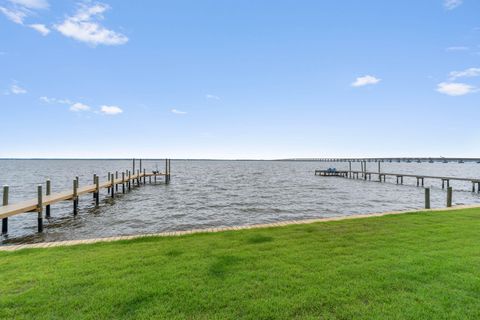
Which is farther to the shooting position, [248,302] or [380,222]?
[380,222]

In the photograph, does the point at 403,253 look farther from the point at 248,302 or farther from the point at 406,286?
the point at 248,302

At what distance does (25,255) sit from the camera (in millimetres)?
6289

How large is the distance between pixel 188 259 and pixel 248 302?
2049 mm

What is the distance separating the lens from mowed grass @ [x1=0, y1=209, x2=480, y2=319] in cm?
367

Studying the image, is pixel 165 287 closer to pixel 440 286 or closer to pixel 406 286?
pixel 406 286

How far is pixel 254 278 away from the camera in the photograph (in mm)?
4598

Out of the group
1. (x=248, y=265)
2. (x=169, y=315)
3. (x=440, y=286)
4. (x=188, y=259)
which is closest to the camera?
(x=169, y=315)

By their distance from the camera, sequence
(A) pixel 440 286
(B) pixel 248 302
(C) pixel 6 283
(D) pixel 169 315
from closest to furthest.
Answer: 1. (D) pixel 169 315
2. (B) pixel 248 302
3. (A) pixel 440 286
4. (C) pixel 6 283

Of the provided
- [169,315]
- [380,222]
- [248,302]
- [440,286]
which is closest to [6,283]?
[169,315]

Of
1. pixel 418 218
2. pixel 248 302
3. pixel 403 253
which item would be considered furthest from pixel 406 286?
pixel 418 218

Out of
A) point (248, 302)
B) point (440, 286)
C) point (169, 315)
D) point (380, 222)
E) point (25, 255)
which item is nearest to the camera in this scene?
point (169, 315)

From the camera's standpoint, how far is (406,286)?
4.25 m

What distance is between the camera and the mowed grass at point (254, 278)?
145 inches

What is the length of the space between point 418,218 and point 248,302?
26.2ft
